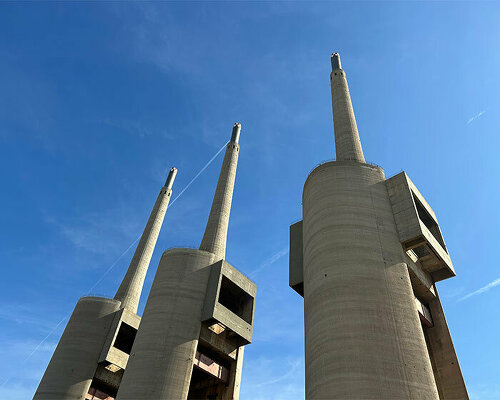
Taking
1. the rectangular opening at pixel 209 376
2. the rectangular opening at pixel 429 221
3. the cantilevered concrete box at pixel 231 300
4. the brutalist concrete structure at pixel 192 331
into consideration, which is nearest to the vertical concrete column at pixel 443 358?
the rectangular opening at pixel 429 221

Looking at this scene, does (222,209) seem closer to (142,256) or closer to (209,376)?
(142,256)

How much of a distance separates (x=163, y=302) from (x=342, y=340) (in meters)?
22.4

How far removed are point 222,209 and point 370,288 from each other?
33103 millimetres

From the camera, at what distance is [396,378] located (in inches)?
921

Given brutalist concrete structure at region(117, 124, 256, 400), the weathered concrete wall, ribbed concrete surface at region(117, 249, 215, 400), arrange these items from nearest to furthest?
ribbed concrete surface at region(117, 249, 215, 400)
brutalist concrete structure at region(117, 124, 256, 400)
the weathered concrete wall

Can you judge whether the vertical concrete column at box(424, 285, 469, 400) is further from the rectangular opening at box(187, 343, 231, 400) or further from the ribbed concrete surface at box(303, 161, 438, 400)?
the rectangular opening at box(187, 343, 231, 400)

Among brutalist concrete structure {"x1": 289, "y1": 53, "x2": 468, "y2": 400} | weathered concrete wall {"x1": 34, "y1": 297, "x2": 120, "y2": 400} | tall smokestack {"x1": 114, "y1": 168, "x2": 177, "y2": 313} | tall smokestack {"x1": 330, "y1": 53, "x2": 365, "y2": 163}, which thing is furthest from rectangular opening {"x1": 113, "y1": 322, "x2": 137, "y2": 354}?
tall smokestack {"x1": 330, "y1": 53, "x2": 365, "y2": 163}

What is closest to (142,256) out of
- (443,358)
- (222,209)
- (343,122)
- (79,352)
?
(222,209)

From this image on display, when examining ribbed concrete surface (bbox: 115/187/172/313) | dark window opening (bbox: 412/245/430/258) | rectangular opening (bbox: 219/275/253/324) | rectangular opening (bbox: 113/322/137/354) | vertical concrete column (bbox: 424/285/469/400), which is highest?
ribbed concrete surface (bbox: 115/187/172/313)

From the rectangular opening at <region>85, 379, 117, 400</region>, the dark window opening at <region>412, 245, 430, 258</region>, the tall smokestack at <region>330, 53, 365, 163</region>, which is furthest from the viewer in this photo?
the rectangular opening at <region>85, 379, 117, 400</region>

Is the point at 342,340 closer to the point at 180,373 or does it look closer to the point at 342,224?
the point at 342,224

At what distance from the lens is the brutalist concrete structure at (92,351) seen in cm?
4575

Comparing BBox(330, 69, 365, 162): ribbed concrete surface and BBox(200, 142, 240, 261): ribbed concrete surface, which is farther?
BBox(200, 142, 240, 261): ribbed concrete surface

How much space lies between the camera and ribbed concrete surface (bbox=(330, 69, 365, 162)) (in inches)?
1671
